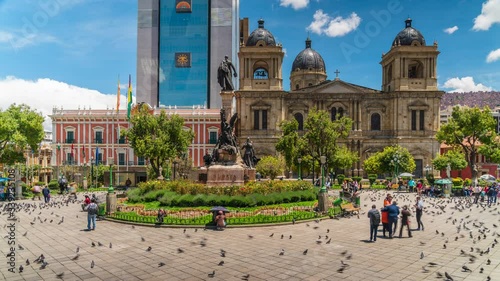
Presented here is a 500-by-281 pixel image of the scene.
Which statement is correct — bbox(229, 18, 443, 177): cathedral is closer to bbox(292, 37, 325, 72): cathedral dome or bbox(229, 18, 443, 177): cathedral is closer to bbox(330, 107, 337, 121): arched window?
bbox(330, 107, 337, 121): arched window

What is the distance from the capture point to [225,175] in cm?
2500

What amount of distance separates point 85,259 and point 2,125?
28291 mm

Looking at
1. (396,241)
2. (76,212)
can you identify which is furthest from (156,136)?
(396,241)

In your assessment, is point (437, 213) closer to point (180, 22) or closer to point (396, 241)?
point (396, 241)

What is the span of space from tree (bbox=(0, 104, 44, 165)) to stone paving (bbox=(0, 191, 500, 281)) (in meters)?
21.0

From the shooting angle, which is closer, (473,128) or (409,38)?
(473,128)

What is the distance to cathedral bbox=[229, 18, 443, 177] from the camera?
56.6 m

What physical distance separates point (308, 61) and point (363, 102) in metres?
19.2

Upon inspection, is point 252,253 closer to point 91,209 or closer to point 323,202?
point 91,209

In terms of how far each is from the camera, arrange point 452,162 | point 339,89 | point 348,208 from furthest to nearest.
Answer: point 339,89
point 452,162
point 348,208

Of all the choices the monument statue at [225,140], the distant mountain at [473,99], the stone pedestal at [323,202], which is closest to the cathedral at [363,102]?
the monument statue at [225,140]

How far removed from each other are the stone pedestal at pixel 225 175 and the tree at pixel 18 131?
21.2 m

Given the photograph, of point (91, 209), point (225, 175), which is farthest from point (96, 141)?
point (91, 209)

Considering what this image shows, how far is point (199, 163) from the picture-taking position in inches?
2351
